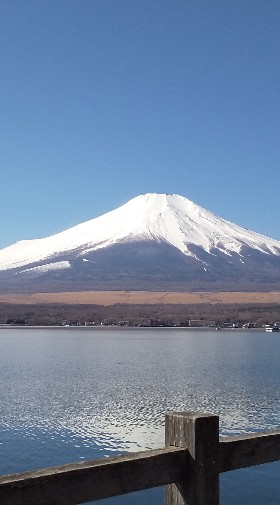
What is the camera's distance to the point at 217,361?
5153 cm

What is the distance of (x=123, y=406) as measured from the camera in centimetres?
2583

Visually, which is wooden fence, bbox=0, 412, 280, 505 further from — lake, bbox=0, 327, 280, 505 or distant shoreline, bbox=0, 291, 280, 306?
distant shoreline, bbox=0, 291, 280, 306

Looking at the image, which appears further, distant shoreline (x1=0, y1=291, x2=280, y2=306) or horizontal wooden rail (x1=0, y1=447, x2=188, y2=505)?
distant shoreline (x1=0, y1=291, x2=280, y2=306)

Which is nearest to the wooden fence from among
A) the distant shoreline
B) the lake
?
the lake

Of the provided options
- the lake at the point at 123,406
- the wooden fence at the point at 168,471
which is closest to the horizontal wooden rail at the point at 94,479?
the wooden fence at the point at 168,471

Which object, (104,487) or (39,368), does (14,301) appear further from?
(104,487)

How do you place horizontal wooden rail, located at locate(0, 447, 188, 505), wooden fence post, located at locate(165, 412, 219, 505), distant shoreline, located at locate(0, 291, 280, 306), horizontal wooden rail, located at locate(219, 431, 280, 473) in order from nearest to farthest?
horizontal wooden rail, located at locate(0, 447, 188, 505), wooden fence post, located at locate(165, 412, 219, 505), horizontal wooden rail, located at locate(219, 431, 280, 473), distant shoreline, located at locate(0, 291, 280, 306)

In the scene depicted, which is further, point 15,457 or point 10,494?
point 15,457

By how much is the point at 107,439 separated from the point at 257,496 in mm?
6459

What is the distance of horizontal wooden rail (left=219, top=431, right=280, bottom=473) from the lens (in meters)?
3.75

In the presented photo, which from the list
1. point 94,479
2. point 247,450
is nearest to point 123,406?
point 247,450

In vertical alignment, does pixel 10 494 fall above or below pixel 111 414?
above

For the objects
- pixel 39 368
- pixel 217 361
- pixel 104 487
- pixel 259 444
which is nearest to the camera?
pixel 104 487

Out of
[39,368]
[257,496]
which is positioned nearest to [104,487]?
[257,496]
